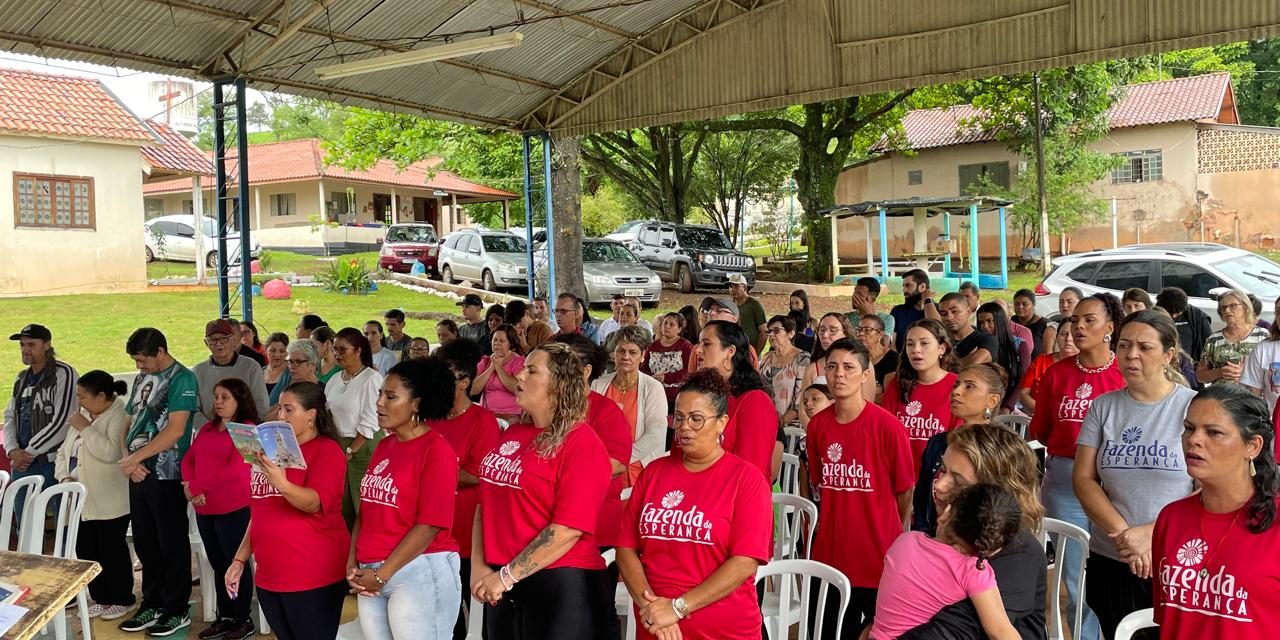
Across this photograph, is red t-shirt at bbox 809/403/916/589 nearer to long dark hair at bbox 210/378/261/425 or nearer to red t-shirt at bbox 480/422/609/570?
red t-shirt at bbox 480/422/609/570

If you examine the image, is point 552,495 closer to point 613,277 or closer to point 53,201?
point 613,277

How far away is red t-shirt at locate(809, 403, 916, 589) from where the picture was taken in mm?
3691

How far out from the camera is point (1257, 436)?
250 cm

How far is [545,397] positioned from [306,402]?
3.74 feet

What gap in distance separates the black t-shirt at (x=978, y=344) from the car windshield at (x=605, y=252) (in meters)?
12.9

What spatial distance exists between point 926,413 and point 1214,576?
6.07 feet

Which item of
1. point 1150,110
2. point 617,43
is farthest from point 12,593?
point 1150,110

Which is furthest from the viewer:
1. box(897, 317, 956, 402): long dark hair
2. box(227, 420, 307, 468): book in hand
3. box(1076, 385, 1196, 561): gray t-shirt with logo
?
box(897, 317, 956, 402): long dark hair

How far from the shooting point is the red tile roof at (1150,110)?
86.7 ft

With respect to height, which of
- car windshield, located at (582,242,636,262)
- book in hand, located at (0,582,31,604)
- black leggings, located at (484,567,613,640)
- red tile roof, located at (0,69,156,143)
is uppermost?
red tile roof, located at (0,69,156,143)

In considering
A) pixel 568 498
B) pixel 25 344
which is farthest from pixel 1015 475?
pixel 25 344

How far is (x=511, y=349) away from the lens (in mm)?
6816

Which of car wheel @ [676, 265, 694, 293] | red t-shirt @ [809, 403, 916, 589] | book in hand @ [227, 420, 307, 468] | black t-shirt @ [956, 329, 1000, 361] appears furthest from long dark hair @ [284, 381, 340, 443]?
car wheel @ [676, 265, 694, 293]

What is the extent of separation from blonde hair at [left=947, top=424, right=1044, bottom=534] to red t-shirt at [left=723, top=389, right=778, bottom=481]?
1.52m
